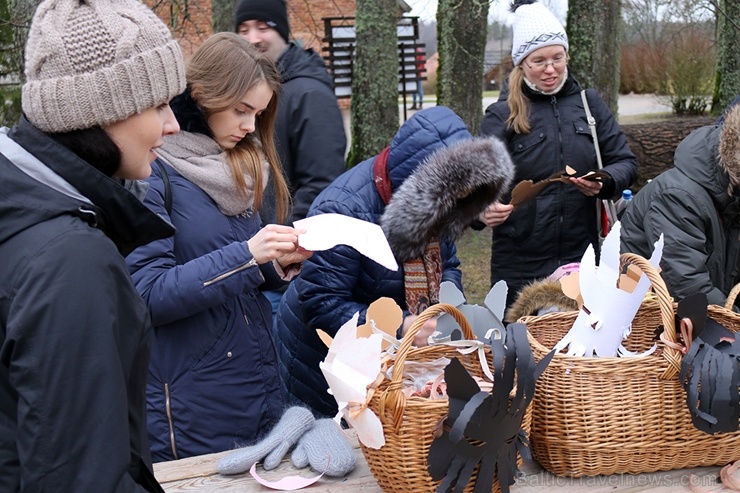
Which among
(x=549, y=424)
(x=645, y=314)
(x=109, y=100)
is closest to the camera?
(x=109, y=100)

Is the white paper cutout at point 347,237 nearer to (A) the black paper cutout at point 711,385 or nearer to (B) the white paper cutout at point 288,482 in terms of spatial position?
(B) the white paper cutout at point 288,482

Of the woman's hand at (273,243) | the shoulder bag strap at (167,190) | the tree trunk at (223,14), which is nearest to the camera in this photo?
the woman's hand at (273,243)

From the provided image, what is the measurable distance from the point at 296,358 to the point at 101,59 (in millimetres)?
1459

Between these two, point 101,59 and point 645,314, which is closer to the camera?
point 101,59

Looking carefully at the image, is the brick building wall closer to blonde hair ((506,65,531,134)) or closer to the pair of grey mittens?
the pair of grey mittens

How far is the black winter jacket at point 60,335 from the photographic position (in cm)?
105

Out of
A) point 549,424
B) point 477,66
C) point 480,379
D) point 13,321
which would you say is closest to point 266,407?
point 480,379

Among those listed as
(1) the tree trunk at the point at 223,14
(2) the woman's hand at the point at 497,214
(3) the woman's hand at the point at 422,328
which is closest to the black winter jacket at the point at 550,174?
(2) the woman's hand at the point at 497,214

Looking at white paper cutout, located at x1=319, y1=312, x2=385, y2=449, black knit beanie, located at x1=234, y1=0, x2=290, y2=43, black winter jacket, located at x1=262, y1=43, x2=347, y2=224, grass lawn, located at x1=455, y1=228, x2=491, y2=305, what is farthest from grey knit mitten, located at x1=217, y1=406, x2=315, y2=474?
grass lawn, located at x1=455, y1=228, x2=491, y2=305

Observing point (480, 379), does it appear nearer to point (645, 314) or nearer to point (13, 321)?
point (645, 314)

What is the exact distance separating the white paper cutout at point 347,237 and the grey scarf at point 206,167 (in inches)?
11.0

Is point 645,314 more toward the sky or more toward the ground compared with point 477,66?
more toward the ground

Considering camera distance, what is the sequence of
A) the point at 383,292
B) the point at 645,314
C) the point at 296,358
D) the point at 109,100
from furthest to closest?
the point at 296,358, the point at 383,292, the point at 645,314, the point at 109,100

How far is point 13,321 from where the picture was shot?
1055 millimetres
